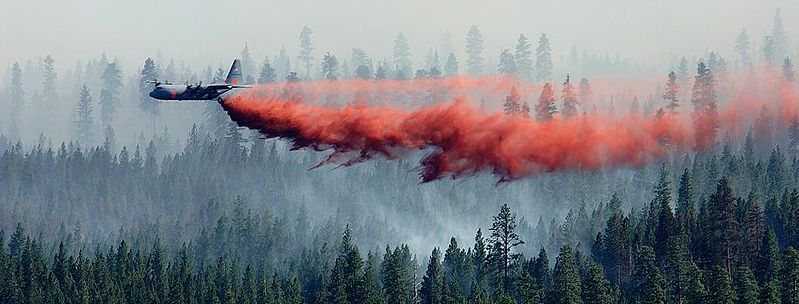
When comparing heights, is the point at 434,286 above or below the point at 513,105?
below

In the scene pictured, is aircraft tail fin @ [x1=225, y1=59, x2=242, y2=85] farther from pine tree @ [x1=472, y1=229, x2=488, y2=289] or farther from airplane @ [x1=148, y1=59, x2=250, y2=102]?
pine tree @ [x1=472, y1=229, x2=488, y2=289]

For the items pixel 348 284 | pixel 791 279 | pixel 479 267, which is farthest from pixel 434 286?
pixel 791 279

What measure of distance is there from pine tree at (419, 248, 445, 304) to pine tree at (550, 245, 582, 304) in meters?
14.1

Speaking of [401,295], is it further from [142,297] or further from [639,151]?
[639,151]

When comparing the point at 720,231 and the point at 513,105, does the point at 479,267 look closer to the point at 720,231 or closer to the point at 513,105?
the point at 720,231

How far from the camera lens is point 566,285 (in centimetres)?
12500

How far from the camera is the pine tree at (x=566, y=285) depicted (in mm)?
124250

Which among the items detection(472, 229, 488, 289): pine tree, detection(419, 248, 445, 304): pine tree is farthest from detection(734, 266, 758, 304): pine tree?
detection(419, 248, 445, 304): pine tree

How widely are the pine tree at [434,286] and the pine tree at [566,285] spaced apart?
1410cm

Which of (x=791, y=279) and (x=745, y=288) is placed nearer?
(x=791, y=279)

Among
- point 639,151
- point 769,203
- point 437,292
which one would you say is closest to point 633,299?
point 437,292

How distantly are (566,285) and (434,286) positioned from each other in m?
18.6

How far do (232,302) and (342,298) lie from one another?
436 inches

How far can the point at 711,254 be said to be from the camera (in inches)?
5197
